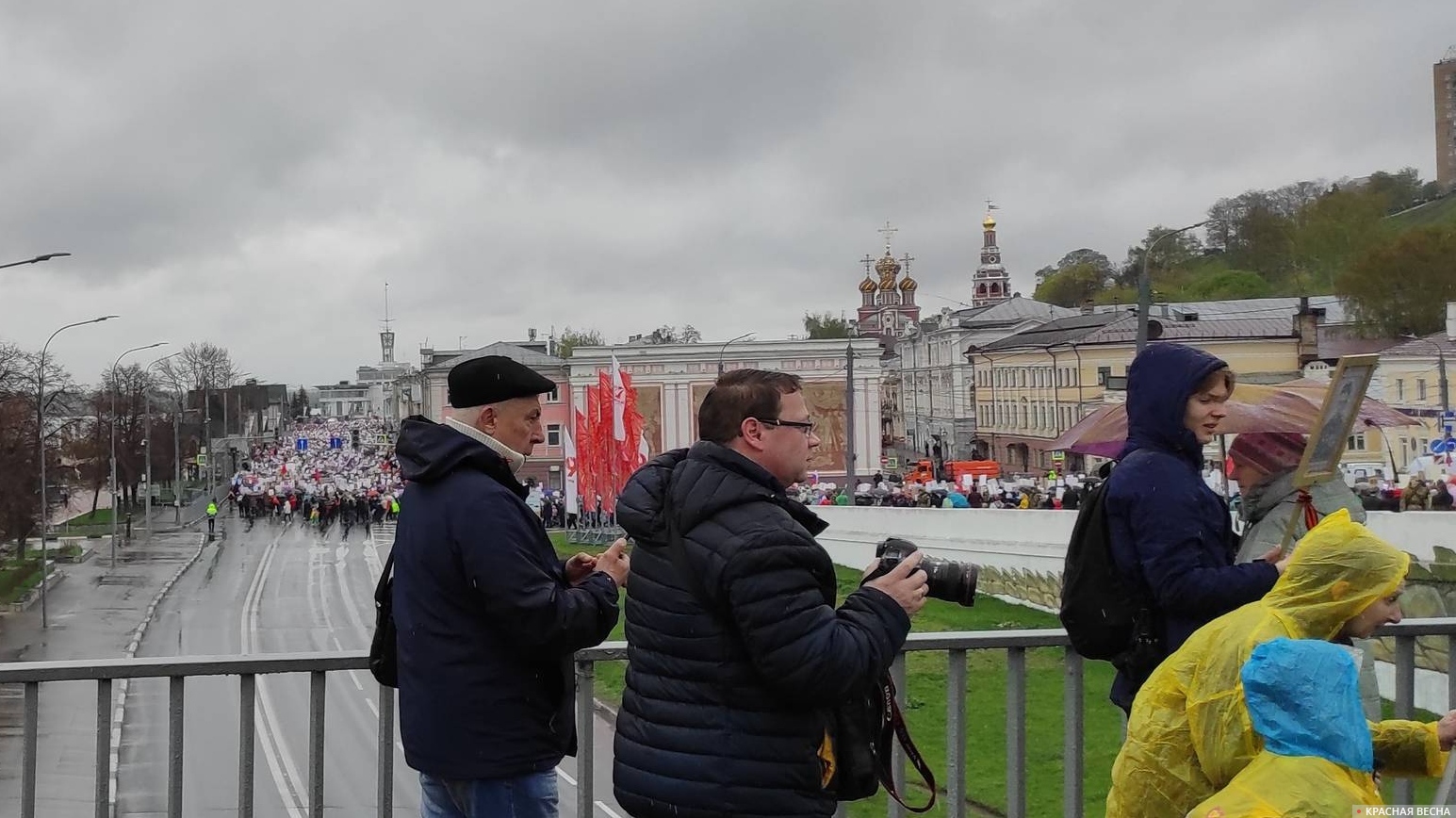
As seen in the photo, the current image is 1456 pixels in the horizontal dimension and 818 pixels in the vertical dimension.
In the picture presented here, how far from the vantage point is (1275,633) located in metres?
3.68

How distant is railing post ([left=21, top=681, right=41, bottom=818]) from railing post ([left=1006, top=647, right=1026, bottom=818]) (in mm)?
3310

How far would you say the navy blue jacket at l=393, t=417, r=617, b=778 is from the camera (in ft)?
13.0

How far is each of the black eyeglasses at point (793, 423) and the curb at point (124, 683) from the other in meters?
2.52

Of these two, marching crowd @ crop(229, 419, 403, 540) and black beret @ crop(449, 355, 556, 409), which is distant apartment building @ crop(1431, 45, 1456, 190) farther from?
black beret @ crop(449, 355, 556, 409)

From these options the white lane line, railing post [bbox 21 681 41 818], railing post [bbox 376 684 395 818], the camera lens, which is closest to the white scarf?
railing post [bbox 376 684 395 818]

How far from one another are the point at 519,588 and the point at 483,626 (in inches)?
8.7

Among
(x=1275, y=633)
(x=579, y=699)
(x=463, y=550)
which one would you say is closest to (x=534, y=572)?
(x=463, y=550)

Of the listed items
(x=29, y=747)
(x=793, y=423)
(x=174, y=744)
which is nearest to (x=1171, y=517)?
(x=793, y=423)

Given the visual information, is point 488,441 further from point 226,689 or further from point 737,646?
point 226,689

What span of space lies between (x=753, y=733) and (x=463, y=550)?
0.97 metres

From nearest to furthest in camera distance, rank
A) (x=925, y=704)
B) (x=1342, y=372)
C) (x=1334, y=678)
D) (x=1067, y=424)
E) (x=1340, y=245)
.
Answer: (x=1334, y=678)
(x=1342, y=372)
(x=925, y=704)
(x=1067, y=424)
(x=1340, y=245)

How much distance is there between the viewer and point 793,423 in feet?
12.6

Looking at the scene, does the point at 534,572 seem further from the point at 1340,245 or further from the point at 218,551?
the point at 1340,245

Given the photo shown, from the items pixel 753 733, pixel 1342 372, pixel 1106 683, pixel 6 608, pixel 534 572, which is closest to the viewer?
pixel 753 733
